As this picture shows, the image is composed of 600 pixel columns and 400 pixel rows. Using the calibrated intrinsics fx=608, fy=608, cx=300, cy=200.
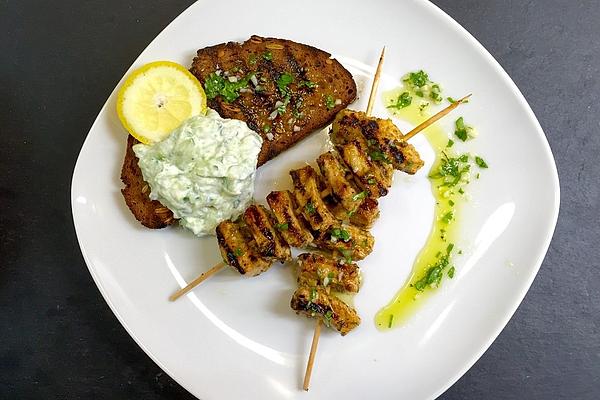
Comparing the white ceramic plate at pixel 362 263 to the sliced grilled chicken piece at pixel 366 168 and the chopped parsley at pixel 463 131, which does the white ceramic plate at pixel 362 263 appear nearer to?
the chopped parsley at pixel 463 131

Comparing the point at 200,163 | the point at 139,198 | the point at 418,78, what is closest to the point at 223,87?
the point at 200,163

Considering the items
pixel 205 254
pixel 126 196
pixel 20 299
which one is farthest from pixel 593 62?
pixel 20 299

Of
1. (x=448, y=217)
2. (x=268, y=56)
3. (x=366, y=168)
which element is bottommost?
(x=448, y=217)

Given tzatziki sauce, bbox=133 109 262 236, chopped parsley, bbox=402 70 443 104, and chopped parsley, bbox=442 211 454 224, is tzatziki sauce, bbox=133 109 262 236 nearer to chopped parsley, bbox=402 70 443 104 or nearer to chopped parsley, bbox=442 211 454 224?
chopped parsley, bbox=402 70 443 104

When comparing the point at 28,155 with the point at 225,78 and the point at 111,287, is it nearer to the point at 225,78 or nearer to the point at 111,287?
the point at 111,287

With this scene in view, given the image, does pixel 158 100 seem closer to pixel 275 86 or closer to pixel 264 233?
pixel 275 86
